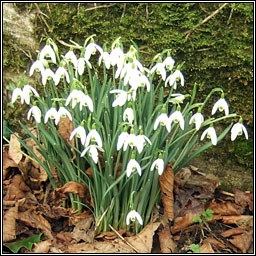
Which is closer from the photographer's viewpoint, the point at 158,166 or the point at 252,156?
the point at 158,166

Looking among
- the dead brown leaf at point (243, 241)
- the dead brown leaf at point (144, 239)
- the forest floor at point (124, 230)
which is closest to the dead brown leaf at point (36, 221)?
the forest floor at point (124, 230)

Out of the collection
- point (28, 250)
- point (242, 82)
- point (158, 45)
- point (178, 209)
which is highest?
point (158, 45)

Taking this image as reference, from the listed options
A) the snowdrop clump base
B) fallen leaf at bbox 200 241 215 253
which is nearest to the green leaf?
the snowdrop clump base

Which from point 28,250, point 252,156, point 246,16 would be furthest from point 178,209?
point 246,16

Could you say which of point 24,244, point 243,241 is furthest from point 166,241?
point 24,244

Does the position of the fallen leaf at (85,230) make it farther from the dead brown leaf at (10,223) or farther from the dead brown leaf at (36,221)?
the dead brown leaf at (10,223)

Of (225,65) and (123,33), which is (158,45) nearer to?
(123,33)

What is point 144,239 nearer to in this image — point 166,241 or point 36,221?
point 166,241
